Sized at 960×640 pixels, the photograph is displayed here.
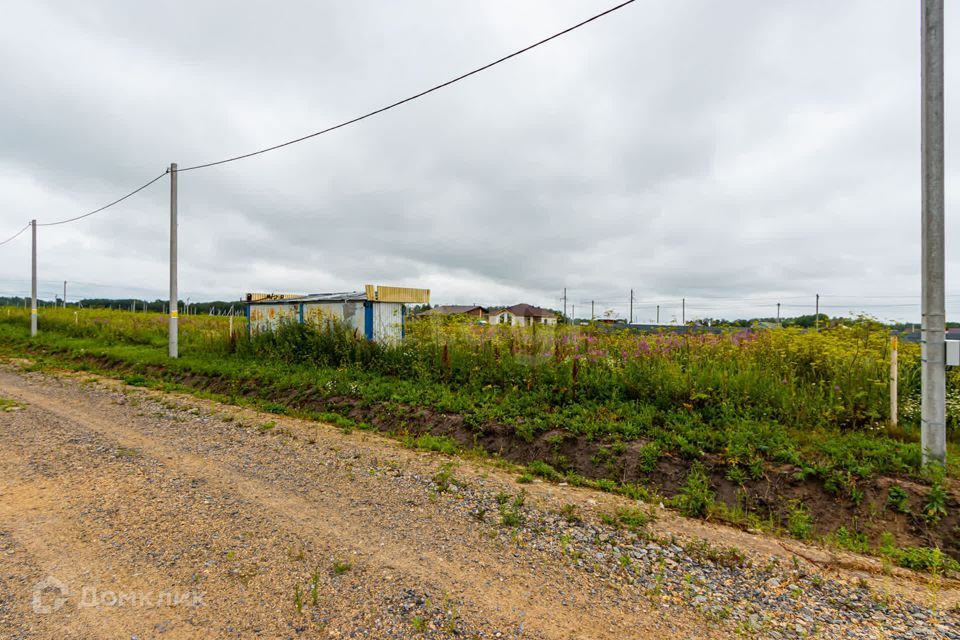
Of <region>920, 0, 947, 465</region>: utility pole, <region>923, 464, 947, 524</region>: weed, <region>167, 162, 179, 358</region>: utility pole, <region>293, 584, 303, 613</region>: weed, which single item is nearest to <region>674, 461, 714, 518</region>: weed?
<region>923, 464, 947, 524</region>: weed

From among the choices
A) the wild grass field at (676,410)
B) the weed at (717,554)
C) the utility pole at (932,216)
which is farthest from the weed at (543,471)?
the utility pole at (932,216)

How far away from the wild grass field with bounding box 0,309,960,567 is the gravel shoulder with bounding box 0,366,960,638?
688mm

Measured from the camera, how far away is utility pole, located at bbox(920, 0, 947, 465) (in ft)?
14.3

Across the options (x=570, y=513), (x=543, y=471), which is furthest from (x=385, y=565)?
(x=543, y=471)

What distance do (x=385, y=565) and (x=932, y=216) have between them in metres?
6.23

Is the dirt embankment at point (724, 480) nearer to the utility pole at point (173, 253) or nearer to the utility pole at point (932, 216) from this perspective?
the utility pole at point (932, 216)

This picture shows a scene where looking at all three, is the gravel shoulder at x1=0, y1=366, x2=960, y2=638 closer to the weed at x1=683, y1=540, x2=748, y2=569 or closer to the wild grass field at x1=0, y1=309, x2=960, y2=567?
the weed at x1=683, y1=540, x2=748, y2=569

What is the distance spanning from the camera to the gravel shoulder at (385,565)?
246 cm

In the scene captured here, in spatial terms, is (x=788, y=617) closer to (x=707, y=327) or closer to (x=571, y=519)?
(x=571, y=519)

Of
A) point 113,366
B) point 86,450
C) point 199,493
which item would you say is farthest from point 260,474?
point 113,366

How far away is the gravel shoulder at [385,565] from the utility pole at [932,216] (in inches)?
91.5

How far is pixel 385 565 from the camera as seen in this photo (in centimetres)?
298

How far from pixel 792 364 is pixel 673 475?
3.33 metres

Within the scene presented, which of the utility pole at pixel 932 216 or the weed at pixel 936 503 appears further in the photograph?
the utility pole at pixel 932 216
